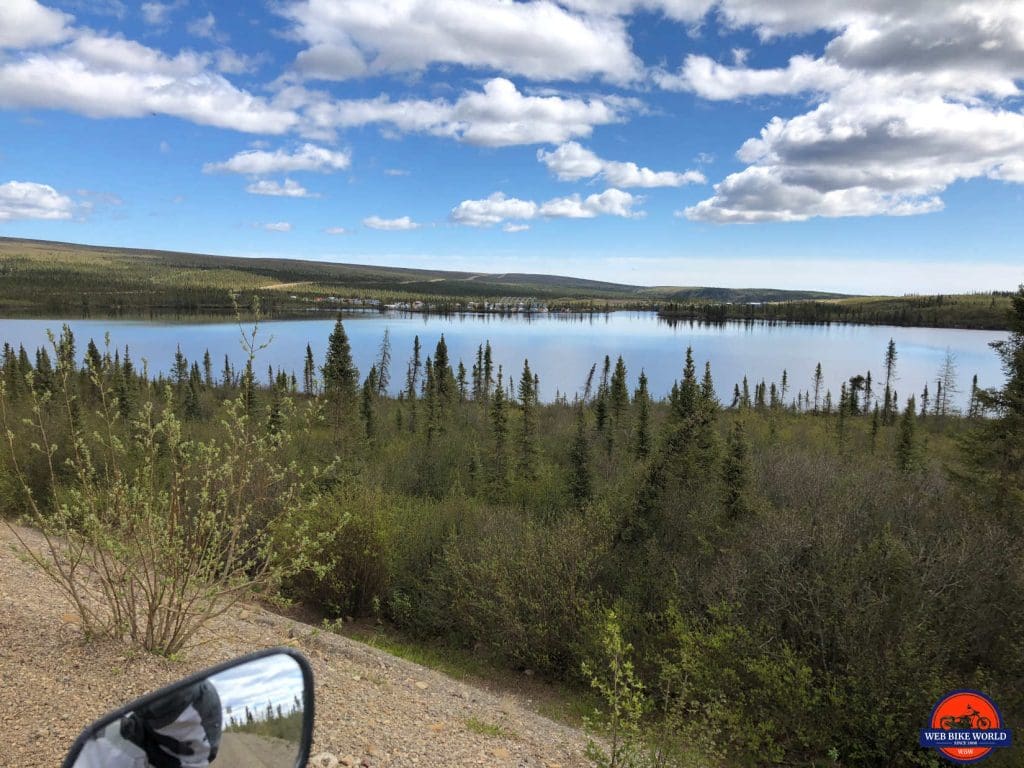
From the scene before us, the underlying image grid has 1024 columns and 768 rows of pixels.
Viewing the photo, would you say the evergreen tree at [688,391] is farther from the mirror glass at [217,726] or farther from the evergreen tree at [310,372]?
the mirror glass at [217,726]

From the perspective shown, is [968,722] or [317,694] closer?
[317,694]

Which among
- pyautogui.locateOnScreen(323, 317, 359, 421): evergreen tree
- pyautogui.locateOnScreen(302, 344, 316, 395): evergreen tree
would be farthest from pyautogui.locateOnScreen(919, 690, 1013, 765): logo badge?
pyautogui.locateOnScreen(323, 317, 359, 421): evergreen tree

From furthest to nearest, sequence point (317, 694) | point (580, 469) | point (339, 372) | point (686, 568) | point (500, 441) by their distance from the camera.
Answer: point (339, 372)
point (500, 441)
point (580, 469)
point (686, 568)
point (317, 694)

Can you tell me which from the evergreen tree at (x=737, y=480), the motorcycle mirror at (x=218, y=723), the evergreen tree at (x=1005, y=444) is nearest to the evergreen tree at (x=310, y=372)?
the motorcycle mirror at (x=218, y=723)

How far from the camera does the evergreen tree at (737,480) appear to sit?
17.7 metres

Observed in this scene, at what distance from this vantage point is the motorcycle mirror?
220cm

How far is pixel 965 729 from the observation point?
7285 mm

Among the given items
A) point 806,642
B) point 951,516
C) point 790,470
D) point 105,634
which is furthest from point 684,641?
point 790,470

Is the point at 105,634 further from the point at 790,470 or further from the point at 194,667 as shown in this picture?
the point at 790,470

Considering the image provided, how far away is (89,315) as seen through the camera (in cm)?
17100

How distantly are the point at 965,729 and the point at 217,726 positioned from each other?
8819 mm

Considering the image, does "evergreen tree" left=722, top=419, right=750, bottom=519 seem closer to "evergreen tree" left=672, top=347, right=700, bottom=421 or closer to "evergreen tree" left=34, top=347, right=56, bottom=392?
"evergreen tree" left=672, top=347, right=700, bottom=421

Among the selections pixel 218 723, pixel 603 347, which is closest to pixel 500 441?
pixel 218 723

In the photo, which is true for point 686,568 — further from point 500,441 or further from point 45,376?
point 45,376
